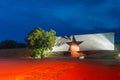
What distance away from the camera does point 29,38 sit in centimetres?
8044

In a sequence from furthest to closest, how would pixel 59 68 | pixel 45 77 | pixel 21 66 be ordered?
pixel 21 66
pixel 59 68
pixel 45 77

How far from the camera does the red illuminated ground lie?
10.6 feet

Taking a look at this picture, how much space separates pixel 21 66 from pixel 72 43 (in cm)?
7731

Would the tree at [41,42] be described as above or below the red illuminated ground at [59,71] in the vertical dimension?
above

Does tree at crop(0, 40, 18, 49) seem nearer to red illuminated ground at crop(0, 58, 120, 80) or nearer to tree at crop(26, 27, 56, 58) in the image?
tree at crop(26, 27, 56, 58)

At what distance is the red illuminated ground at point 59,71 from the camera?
10.6ft

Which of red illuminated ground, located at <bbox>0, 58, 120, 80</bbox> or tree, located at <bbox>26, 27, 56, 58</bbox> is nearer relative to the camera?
red illuminated ground, located at <bbox>0, 58, 120, 80</bbox>

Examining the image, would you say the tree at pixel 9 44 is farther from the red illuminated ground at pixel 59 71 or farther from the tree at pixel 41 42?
the red illuminated ground at pixel 59 71

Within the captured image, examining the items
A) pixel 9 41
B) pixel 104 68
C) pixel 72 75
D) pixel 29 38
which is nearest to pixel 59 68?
pixel 72 75

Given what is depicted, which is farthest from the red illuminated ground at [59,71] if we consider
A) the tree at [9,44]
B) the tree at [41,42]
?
the tree at [9,44]

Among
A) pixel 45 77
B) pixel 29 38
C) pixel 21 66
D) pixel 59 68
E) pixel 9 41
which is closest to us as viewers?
pixel 45 77

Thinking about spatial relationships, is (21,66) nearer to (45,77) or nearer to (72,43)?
(45,77)

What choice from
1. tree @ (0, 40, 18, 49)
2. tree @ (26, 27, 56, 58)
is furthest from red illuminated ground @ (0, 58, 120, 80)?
tree @ (0, 40, 18, 49)

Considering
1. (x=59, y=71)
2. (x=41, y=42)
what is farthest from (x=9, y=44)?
(x=59, y=71)
